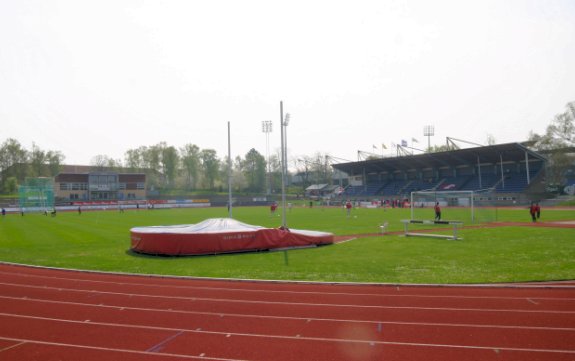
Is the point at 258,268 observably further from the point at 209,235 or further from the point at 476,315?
the point at 476,315

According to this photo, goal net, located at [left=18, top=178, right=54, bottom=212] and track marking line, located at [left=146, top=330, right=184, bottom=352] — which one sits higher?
goal net, located at [left=18, top=178, right=54, bottom=212]

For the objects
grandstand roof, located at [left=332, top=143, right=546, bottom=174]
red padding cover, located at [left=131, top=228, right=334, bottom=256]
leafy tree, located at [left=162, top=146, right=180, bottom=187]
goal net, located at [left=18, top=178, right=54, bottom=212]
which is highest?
leafy tree, located at [left=162, top=146, right=180, bottom=187]

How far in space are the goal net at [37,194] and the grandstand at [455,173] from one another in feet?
180

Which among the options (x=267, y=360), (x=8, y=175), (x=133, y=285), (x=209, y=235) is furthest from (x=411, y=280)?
(x=8, y=175)

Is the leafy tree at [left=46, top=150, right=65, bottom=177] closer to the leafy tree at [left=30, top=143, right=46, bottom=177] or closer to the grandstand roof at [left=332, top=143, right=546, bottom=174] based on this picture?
the leafy tree at [left=30, top=143, right=46, bottom=177]

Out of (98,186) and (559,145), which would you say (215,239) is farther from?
(98,186)

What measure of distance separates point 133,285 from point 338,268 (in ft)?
22.0

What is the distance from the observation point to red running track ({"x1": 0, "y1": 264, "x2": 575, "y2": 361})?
690 centimetres

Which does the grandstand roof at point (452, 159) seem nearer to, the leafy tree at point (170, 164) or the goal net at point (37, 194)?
the goal net at point (37, 194)

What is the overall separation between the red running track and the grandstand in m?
45.9

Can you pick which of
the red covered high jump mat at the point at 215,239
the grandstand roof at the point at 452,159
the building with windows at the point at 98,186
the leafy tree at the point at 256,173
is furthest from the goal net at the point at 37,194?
the leafy tree at the point at 256,173

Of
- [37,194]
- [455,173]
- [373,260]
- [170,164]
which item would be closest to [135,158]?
[170,164]

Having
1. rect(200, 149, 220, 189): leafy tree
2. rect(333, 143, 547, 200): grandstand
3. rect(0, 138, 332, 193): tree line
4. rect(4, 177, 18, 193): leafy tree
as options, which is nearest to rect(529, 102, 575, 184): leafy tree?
rect(333, 143, 547, 200): grandstand

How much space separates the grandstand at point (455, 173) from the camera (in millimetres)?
59438
